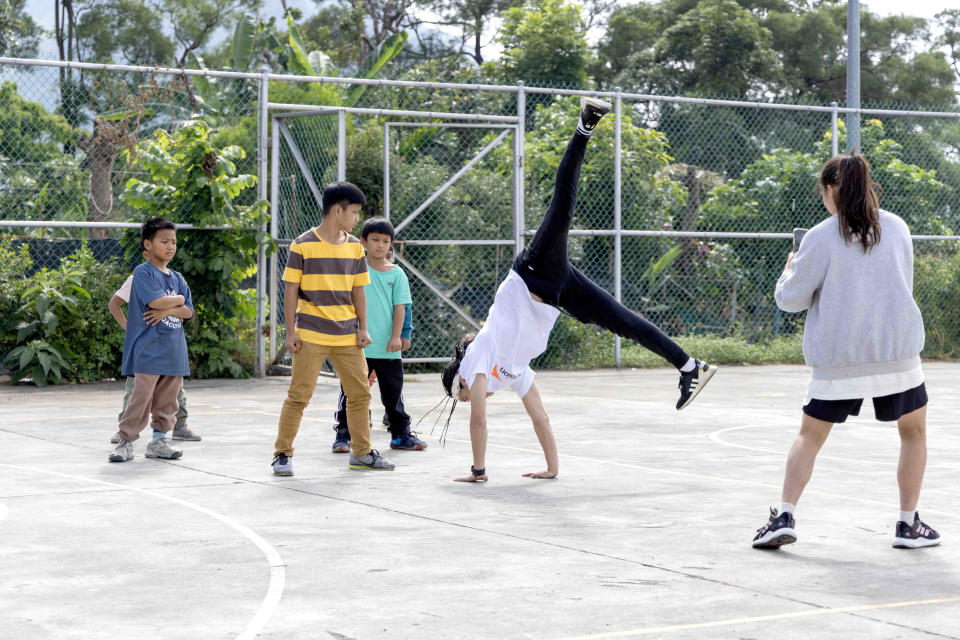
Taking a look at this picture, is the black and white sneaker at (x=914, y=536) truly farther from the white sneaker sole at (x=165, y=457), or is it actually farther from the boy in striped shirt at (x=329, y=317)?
the white sneaker sole at (x=165, y=457)

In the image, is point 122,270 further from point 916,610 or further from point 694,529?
point 916,610

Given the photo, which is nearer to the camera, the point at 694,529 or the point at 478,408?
the point at 694,529

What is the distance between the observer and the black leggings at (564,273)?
744cm

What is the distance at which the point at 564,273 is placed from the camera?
24.7 ft

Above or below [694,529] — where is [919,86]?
above

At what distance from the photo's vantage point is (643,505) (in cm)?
665

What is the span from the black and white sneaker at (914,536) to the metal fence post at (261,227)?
9.29 meters

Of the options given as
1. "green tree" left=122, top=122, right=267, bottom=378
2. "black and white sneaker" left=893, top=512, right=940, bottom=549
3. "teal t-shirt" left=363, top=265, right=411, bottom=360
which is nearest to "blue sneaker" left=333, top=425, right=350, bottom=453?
"teal t-shirt" left=363, top=265, right=411, bottom=360

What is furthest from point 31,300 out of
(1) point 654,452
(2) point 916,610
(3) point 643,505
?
(2) point 916,610

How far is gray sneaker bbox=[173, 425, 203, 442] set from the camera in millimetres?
9195

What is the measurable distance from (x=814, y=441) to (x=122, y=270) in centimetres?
947

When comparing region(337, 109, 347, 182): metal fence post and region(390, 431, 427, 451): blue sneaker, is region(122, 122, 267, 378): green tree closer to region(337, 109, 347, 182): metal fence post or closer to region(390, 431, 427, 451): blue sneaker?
region(337, 109, 347, 182): metal fence post

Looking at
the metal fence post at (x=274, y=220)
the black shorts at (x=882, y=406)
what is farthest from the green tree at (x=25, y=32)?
the black shorts at (x=882, y=406)

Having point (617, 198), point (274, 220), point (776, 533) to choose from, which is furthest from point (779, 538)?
point (617, 198)
